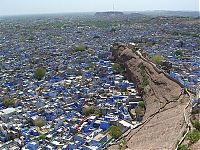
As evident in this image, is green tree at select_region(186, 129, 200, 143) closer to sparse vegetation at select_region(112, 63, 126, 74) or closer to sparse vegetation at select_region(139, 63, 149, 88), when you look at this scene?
sparse vegetation at select_region(139, 63, 149, 88)

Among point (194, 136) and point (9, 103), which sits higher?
point (194, 136)

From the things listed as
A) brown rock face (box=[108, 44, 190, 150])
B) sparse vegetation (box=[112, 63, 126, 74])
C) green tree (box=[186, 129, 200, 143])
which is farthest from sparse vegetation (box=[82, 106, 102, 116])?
sparse vegetation (box=[112, 63, 126, 74])

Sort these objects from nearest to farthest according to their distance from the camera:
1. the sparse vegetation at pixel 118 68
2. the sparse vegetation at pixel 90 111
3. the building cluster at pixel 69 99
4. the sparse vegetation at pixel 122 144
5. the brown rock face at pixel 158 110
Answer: the brown rock face at pixel 158 110
the sparse vegetation at pixel 122 144
the building cluster at pixel 69 99
the sparse vegetation at pixel 90 111
the sparse vegetation at pixel 118 68

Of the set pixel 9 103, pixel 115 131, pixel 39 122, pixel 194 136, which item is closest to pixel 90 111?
pixel 39 122

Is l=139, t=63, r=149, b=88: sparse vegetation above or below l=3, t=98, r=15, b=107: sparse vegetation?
above

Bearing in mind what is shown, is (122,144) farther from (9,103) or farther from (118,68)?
(118,68)

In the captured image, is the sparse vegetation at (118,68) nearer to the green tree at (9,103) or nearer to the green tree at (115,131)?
the green tree at (9,103)

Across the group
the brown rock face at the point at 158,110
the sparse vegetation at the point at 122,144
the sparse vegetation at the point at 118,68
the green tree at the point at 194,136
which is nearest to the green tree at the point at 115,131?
the brown rock face at the point at 158,110

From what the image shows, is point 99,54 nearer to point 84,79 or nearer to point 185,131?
point 84,79
